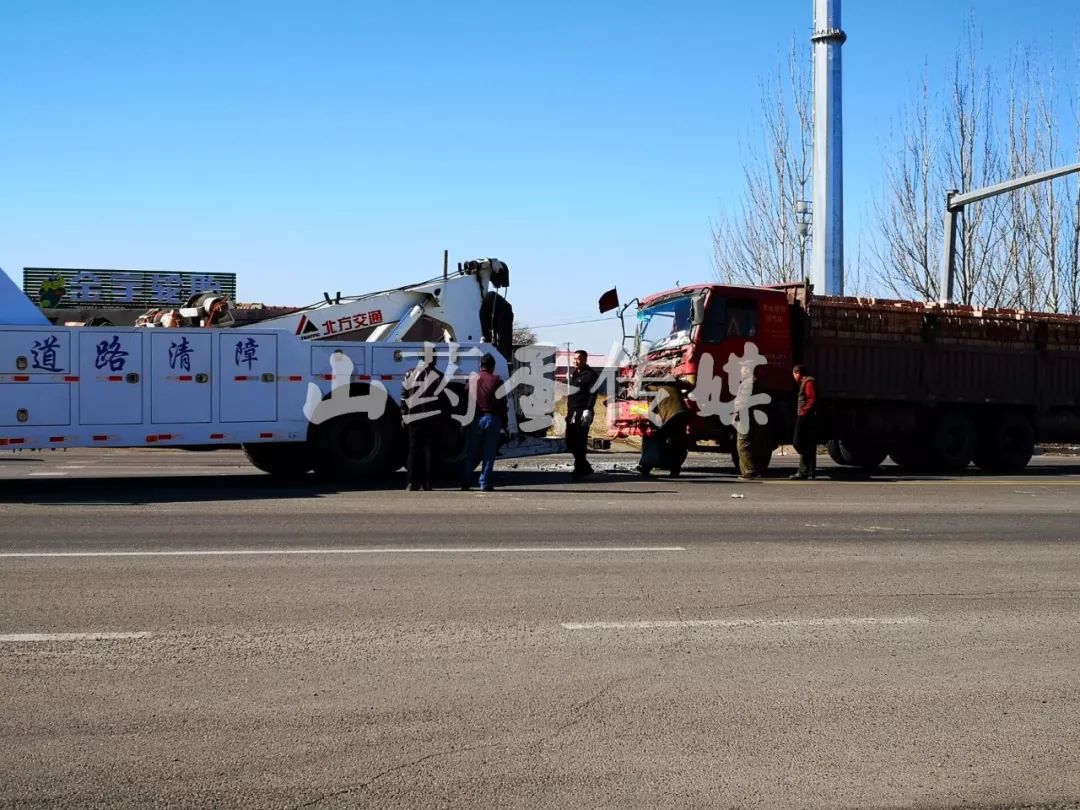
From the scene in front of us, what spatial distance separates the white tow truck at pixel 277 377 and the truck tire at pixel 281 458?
21 mm

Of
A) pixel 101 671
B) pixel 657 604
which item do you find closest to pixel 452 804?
pixel 101 671

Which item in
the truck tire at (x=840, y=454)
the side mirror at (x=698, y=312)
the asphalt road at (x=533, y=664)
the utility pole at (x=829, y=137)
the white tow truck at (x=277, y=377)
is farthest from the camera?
the utility pole at (x=829, y=137)

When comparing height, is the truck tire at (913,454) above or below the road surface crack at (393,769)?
above

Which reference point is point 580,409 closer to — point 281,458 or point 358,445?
point 358,445

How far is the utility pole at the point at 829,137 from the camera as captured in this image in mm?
30781

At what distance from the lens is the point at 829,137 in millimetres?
31047

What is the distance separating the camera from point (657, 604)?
25.5 ft

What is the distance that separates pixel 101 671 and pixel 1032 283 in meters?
36.1

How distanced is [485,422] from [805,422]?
5091 millimetres

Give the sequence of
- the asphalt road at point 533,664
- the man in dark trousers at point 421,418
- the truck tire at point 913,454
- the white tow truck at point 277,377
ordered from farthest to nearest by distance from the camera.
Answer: the truck tire at point 913,454 < the man in dark trousers at point 421,418 < the white tow truck at point 277,377 < the asphalt road at point 533,664

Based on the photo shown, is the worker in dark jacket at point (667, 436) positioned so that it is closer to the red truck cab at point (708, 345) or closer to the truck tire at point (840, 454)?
the red truck cab at point (708, 345)

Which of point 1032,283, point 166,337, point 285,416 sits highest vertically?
point 1032,283

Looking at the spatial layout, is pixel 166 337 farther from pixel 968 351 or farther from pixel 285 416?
pixel 968 351

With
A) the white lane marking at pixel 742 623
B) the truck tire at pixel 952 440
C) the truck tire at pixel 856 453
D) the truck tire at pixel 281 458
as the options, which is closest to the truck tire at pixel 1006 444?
the truck tire at pixel 952 440
